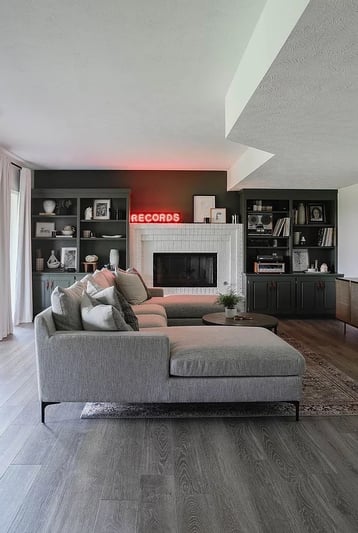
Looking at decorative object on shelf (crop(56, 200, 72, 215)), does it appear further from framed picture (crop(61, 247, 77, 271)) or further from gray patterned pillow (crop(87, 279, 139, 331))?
gray patterned pillow (crop(87, 279, 139, 331))

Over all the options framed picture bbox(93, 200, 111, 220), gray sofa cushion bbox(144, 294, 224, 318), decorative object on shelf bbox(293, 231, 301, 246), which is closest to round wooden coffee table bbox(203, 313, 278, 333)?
gray sofa cushion bbox(144, 294, 224, 318)

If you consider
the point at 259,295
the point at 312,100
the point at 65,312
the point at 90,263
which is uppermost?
the point at 312,100

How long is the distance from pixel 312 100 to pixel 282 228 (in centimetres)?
452

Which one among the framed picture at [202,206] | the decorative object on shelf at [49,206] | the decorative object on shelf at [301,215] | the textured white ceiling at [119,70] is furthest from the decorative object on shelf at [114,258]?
the decorative object on shelf at [301,215]

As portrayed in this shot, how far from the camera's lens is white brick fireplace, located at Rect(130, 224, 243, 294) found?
7.29m

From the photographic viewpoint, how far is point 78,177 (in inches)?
294

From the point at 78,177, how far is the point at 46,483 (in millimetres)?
6067

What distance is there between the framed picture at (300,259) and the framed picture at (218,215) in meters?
1.35

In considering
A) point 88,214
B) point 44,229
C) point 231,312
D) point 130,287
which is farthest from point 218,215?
point 231,312

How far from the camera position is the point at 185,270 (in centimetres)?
750

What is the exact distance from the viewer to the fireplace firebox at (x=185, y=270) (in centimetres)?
745

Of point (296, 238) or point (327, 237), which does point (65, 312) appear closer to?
point (296, 238)

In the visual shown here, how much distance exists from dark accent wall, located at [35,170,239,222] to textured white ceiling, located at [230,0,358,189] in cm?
230

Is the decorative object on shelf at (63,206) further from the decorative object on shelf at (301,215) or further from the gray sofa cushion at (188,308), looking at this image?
the decorative object on shelf at (301,215)
